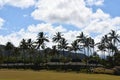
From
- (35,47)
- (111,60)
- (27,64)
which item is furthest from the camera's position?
(35,47)

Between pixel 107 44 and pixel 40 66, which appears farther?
pixel 107 44

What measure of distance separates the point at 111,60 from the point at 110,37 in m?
20.5

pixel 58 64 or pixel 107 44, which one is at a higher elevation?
pixel 107 44

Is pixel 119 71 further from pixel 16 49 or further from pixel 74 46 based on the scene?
pixel 16 49

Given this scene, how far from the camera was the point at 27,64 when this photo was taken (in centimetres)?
14362

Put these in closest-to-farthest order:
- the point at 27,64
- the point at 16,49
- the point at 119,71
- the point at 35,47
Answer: the point at 119,71 → the point at 27,64 → the point at 35,47 → the point at 16,49

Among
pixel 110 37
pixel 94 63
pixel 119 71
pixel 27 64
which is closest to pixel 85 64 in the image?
pixel 94 63

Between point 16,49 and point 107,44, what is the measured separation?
53.0m

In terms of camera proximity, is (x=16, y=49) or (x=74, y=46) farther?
(x=16, y=49)

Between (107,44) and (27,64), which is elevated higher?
(107,44)

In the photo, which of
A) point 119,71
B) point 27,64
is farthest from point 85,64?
point 119,71

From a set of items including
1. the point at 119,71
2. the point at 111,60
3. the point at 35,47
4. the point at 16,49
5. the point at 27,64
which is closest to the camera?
the point at 119,71

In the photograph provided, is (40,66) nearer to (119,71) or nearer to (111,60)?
(111,60)

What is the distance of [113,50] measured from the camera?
149 metres
